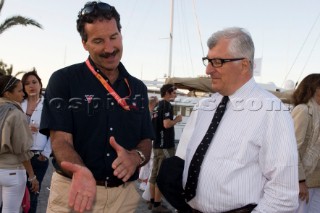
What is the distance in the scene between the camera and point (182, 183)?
249cm

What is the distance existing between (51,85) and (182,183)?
106 centimetres

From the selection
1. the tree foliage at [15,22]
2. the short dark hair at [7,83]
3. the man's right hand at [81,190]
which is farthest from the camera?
the tree foliage at [15,22]

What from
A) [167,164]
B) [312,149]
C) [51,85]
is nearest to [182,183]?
[167,164]

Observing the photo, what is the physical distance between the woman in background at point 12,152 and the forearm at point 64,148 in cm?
204

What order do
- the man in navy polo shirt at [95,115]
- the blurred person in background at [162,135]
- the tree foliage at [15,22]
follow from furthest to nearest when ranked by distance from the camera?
1. the tree foliage at [15,22]
2. the blurred person in background at [162,135]
3. the man in navy polo shirt at [95,115]

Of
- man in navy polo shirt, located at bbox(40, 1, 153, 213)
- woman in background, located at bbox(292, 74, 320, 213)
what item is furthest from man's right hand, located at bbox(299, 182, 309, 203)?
man in navy polo shirt, located at bbox(40, 1, 153, 213)

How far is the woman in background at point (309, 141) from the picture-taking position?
3.99 metres

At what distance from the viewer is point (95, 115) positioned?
2.30 m

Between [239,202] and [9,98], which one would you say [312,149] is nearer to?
[239,202]

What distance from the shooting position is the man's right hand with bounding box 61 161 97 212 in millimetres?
1785

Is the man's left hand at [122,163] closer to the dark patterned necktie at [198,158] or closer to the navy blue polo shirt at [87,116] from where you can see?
the navy blue polo shirt at [87,116]

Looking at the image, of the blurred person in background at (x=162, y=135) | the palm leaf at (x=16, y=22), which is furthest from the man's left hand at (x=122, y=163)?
the palm leaf at (x=16, y=22)

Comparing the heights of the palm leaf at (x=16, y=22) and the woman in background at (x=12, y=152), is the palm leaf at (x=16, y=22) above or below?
above

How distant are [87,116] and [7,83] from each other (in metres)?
2.65
